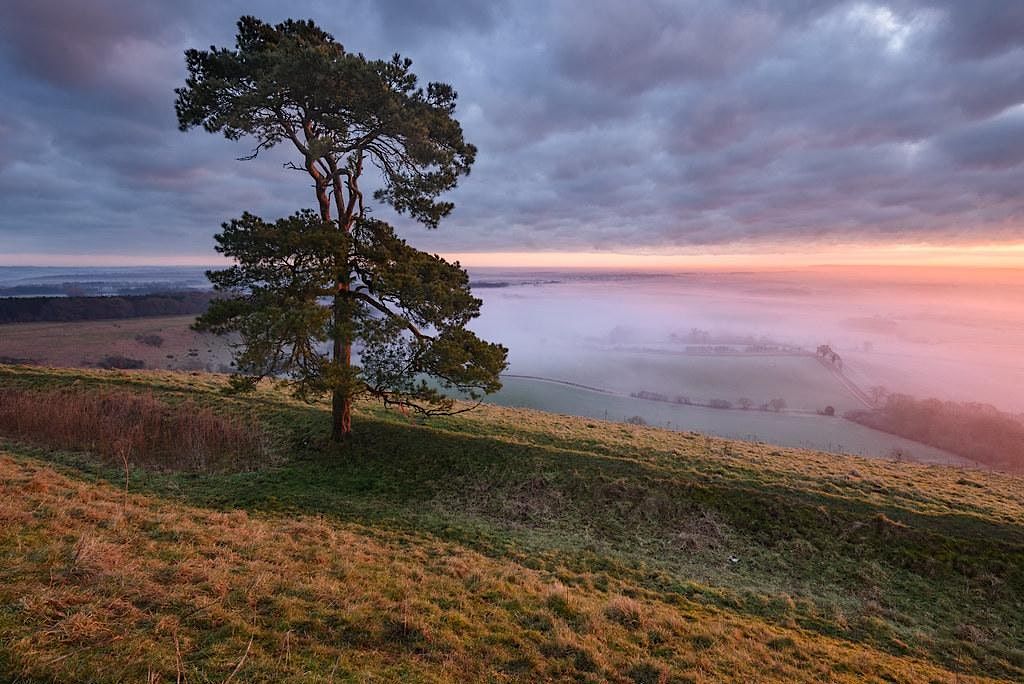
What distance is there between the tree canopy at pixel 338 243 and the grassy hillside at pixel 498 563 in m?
3.98

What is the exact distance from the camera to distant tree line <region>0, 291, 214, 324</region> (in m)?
109

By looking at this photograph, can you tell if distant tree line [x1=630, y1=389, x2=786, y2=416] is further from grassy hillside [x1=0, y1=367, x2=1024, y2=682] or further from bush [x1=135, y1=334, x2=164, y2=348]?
bush [x1=135, y1=334, x2=164, y2=348]

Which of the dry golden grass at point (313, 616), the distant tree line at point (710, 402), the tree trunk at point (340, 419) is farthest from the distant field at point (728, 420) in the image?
the dry golden grass at point (313, 616)

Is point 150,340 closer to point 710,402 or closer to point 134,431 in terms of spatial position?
point 134,431

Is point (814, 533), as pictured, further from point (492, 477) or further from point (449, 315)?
point (449, 315)

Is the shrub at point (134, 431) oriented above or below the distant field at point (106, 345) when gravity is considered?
above

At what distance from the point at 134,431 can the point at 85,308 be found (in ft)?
481

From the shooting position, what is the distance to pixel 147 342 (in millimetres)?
90312

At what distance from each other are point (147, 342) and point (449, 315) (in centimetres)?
10691

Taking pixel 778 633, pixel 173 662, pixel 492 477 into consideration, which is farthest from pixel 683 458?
pixel 173 662

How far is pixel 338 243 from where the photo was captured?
13352mm

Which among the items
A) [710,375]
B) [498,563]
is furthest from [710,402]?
[498,563]

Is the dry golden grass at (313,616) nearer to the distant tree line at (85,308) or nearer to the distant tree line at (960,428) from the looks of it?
the distant tree line at (960,428)

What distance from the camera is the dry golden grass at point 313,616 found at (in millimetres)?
4777
